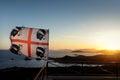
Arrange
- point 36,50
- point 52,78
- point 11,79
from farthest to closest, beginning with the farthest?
point 11,79 < point 52,78 < point 36,50

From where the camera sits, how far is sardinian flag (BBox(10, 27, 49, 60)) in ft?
24.2

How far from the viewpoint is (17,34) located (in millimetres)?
7523

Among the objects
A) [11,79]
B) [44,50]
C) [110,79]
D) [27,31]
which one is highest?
[27,31]

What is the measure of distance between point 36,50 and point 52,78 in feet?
21.9

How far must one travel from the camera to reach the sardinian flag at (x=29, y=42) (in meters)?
7.38

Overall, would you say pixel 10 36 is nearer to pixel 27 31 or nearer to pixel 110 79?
pixel 27 31

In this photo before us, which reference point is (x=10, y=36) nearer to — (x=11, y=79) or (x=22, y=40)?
(x=22, y=40)

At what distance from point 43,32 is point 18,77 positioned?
35389mm

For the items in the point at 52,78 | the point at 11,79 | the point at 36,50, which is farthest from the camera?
the point at 11,79

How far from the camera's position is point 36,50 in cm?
734

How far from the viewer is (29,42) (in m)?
7.39

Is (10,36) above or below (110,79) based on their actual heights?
above

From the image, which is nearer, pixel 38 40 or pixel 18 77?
pixel 38 40

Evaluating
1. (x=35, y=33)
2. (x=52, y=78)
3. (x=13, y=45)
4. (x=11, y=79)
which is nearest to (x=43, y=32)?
(x=35, y=33)
